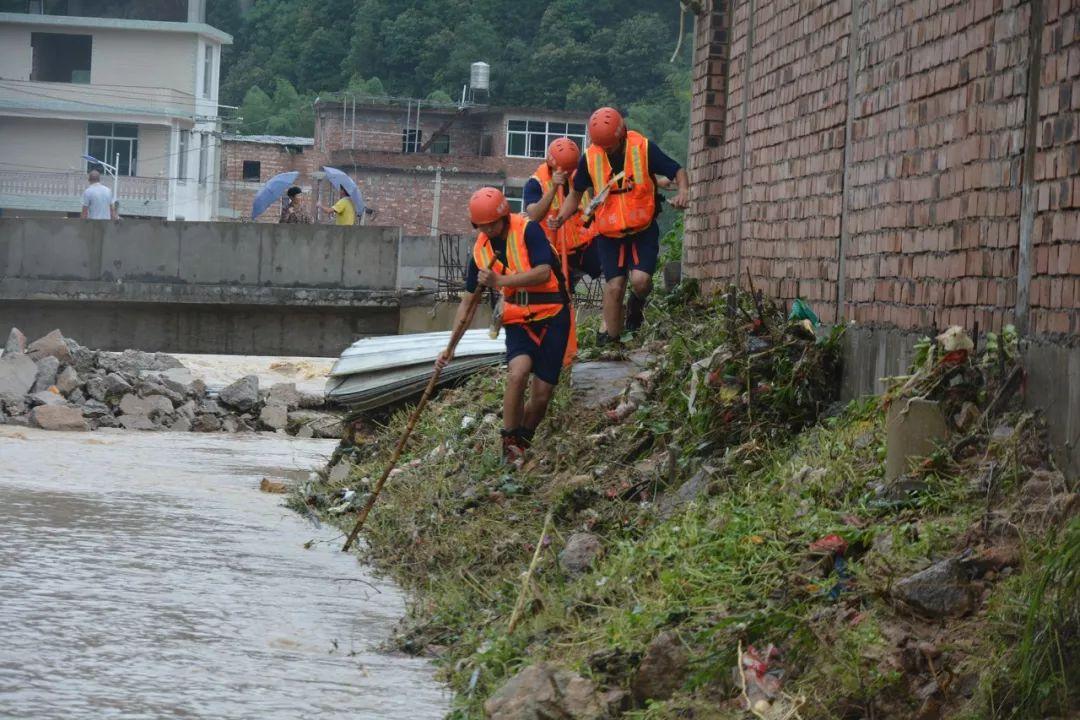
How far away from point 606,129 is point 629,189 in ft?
1.42

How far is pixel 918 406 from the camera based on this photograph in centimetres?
608

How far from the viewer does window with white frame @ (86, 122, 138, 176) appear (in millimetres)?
52406

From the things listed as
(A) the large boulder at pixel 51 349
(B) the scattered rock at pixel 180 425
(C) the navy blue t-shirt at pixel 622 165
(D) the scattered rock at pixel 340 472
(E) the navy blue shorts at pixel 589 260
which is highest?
(C) the navy blue t-shirt at pixel 622 165

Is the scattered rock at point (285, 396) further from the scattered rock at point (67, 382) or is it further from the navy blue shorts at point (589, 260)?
the navy blue shorts at point (589, 260)

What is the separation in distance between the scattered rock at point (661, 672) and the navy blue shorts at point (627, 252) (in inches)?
234

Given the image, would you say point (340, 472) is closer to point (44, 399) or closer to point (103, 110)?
point (44, 399)

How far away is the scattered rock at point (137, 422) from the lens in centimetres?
2080

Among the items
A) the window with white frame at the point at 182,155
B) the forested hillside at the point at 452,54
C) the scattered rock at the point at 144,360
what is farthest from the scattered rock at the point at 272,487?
the forested hillside at the point at 452,54

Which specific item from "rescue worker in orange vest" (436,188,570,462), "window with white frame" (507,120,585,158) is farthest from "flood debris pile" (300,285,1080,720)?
"window with white frame" (507,120,585,158)

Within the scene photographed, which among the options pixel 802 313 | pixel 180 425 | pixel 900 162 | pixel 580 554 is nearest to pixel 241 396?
pixel 180 425

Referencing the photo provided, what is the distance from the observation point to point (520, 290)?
955cm

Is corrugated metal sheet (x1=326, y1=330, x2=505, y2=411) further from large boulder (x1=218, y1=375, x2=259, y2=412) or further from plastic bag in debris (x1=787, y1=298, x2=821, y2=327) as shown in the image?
large boulder (x1=218, y1=375, x2=259, y2=412)

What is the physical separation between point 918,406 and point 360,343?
29.9 feet

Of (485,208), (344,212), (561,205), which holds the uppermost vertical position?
(344,212)
